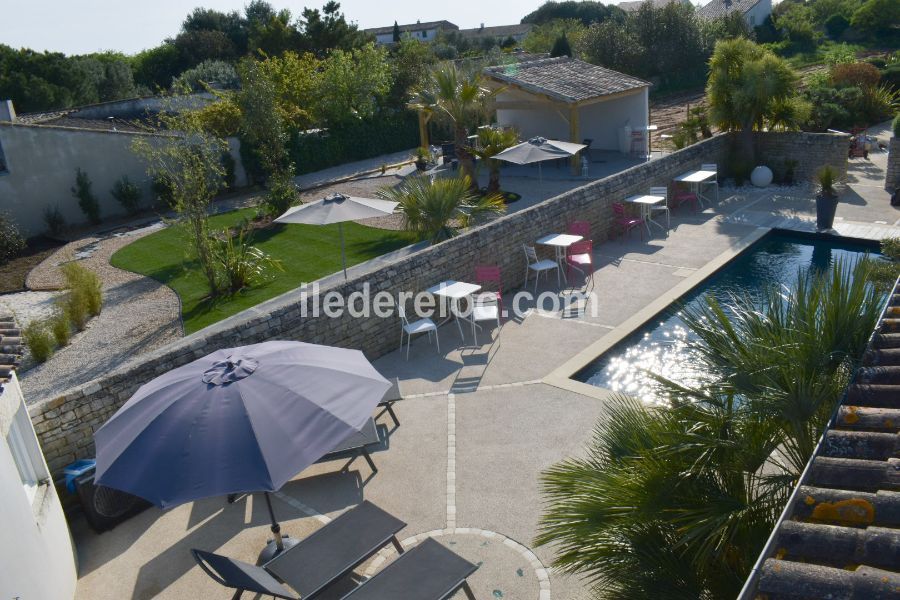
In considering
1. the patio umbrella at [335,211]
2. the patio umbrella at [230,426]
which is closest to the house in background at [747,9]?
the patio umbrella at [335,211]

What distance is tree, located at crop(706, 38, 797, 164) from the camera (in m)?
21.5

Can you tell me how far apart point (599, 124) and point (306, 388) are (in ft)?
84.9

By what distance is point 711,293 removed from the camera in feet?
43.1

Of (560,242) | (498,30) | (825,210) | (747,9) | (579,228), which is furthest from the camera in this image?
(498,30)

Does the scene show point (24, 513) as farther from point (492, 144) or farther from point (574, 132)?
point (574, 132)

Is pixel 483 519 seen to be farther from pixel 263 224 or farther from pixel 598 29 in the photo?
pixel 598 29

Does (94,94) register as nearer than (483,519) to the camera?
No

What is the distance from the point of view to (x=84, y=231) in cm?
2380

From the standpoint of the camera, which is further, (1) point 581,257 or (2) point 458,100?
(2) point 458,100

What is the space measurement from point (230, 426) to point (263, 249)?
14.1m

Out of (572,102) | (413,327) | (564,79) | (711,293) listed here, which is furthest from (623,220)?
(564,79)

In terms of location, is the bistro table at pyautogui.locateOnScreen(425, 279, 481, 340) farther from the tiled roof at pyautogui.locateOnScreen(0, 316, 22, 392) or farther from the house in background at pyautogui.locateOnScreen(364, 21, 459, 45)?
the house in background at pyautogui.locateOnScreen(364, 21, 459, 45)

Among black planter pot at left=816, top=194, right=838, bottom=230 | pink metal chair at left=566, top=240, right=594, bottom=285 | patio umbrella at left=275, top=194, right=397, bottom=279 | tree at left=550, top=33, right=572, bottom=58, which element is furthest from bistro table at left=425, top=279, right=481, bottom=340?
tree at left=550, top=33, right=572, bottom=58

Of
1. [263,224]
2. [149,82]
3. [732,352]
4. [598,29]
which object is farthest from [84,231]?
[149,82]
